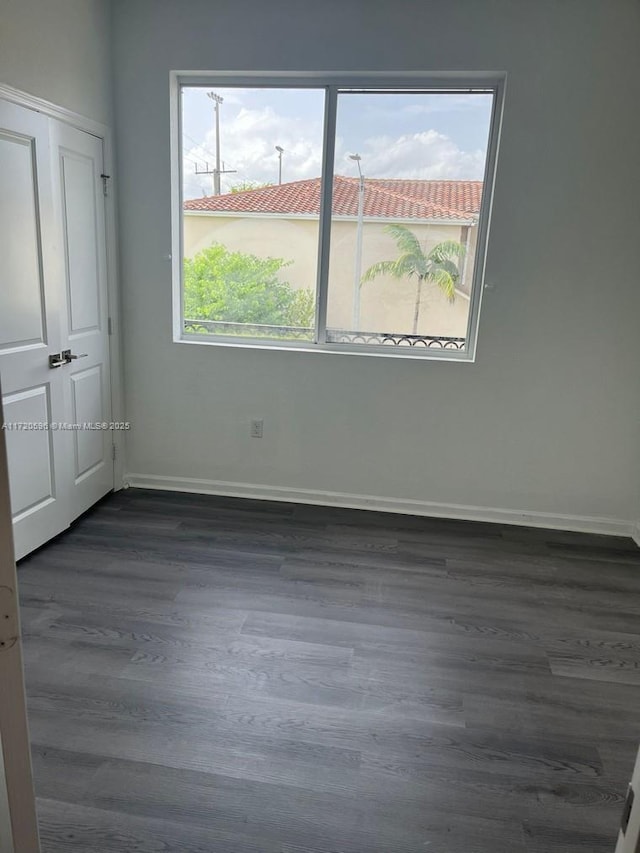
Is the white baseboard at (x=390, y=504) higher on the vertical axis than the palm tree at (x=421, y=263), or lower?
lower

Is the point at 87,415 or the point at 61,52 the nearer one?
the point at 61,52

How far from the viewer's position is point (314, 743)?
185 centimetres

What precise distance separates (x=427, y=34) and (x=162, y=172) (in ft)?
5.28

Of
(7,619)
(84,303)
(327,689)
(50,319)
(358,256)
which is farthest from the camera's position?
(358,256)

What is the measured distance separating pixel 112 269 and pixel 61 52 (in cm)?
108

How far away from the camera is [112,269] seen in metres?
3.45

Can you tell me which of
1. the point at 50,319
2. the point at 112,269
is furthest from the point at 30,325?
the point at 112,269

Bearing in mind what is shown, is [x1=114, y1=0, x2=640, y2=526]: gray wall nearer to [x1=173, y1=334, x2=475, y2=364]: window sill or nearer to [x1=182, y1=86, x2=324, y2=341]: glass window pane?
[x1=173, y1=334, x2=475, y2=364]: window sill

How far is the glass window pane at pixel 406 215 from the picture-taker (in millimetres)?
3227

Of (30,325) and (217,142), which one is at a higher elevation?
(217,142)

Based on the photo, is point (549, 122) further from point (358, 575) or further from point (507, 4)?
point (358, 575)

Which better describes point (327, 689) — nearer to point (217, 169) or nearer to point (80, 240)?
point (80, 240)

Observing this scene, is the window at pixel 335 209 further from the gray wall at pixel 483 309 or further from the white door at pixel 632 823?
the white door at pixel 632 823

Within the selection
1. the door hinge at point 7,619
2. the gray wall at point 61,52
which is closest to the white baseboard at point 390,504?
the gray wall at point 61,52
